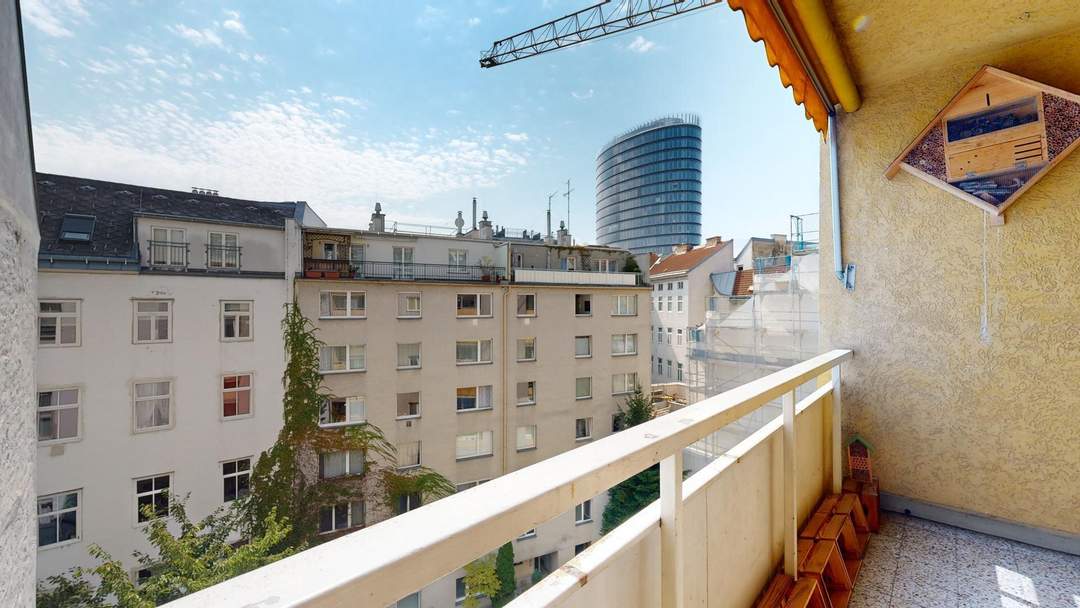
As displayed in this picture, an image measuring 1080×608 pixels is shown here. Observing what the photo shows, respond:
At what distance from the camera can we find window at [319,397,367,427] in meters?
9.81

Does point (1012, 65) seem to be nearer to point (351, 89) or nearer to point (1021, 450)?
point (1021, 450)

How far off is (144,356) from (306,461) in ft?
12.5

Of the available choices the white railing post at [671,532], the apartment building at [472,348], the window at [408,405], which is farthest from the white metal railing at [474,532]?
the window at [408,405]

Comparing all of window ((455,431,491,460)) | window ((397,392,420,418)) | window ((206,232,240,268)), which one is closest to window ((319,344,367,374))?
window ((397,392,420,418))

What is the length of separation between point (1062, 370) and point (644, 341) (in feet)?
37.9

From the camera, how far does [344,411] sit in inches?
393

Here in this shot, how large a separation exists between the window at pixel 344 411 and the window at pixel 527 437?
401cm

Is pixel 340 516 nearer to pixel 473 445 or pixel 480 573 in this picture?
pixel 473 445

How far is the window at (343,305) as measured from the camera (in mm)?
9848

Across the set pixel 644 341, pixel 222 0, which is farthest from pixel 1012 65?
pixel 222 0

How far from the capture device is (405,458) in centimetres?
1035

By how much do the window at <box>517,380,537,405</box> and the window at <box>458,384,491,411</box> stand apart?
905 mm

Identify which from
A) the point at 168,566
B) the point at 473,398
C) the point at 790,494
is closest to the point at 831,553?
the point at 790,494

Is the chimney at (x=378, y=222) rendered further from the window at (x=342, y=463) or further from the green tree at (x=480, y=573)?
the green tree at (x=480, y=573)
